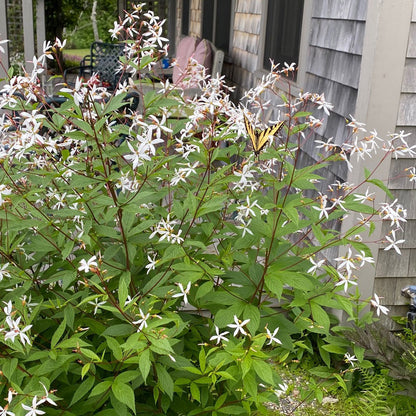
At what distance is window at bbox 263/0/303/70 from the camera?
13.3 ft

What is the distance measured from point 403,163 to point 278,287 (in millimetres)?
1637

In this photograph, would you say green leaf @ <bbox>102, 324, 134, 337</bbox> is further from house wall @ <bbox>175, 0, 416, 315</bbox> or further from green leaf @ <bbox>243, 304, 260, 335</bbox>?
house wall @ <bbox>175, 0, 416, 315</bbox>

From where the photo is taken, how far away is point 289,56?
4.22 meters

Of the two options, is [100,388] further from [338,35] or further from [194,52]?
[194,52]

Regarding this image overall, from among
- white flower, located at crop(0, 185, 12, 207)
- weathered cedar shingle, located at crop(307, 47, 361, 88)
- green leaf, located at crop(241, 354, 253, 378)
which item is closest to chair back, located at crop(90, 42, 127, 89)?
weathered cedar shingle, located at crop(307, 47, 361, 88)

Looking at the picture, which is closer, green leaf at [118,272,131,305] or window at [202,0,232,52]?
green leaf at [118,272,131,305]

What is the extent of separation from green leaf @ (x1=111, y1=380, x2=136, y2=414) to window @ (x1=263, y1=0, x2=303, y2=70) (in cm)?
312

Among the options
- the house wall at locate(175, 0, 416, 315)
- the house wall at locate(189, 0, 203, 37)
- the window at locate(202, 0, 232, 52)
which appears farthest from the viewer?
the house wall at locate(189, 0, 203, 37)

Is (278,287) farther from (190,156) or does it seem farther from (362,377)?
(362,377)

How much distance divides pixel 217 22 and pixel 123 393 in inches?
245

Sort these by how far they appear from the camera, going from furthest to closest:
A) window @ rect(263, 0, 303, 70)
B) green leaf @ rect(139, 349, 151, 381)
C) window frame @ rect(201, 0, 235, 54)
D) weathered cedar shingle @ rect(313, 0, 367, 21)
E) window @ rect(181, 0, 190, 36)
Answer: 1. window @ rect(181, 0, 190, 36)
2. window frame @ rect(201, 0, 235, 54)
3. window @ rect(263, 0, 303, 70)
4. weathered cedar shingle @ rect(313, 0, 367, 21)
5. green leaf @ rect(139, 349, 151, 381)

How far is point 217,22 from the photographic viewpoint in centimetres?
696

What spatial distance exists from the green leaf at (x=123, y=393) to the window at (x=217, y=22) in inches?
214

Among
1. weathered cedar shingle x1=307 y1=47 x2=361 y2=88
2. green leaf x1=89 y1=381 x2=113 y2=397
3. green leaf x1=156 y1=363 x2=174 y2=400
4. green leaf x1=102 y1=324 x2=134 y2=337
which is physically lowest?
green leaf x1=156 y1=363 x2=174 y2=400
